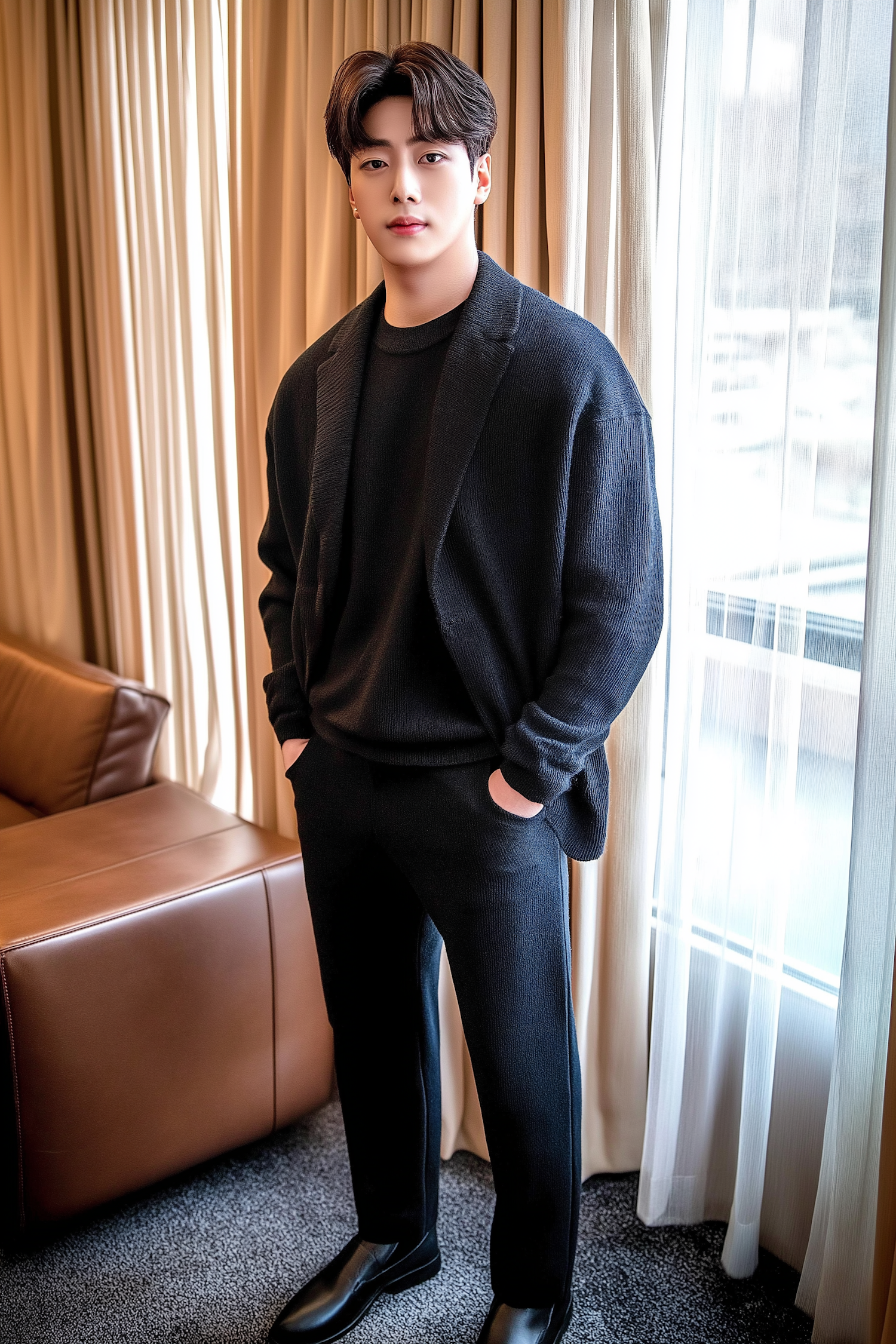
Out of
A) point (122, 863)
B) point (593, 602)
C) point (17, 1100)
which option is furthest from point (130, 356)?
point (593, 602)

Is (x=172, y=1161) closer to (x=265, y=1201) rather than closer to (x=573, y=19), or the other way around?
(x=265, y=1201)

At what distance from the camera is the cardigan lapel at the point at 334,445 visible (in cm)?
133

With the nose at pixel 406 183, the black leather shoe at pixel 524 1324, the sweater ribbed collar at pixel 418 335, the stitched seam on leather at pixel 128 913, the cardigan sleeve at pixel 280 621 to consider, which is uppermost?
the nose at pixel 406 183

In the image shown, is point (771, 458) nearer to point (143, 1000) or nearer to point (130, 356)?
point (143, 1000)

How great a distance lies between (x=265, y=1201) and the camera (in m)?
1.87

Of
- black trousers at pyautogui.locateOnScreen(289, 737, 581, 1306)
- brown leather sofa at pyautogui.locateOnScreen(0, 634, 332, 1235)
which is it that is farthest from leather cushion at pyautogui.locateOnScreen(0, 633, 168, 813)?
A: black trousers at pyautogui.locateOnScreen(289, 737, 581, 1306)

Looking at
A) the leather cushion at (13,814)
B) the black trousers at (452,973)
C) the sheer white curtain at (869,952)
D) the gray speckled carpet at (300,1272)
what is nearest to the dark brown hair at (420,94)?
the sheer white curtain at (869,952)

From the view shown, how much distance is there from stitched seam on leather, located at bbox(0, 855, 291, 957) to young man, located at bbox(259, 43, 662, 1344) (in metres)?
0.41

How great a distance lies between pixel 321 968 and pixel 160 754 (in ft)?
4.56

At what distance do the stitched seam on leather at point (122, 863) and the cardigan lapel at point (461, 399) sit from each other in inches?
36.1

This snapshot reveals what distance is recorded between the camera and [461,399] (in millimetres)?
1222

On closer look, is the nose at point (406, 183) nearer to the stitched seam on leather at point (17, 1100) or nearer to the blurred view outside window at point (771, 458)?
the blurred view outside window at point (771, 458)

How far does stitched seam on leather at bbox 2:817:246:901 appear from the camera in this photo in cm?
184

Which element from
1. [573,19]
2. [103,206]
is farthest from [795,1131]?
[103,206]
